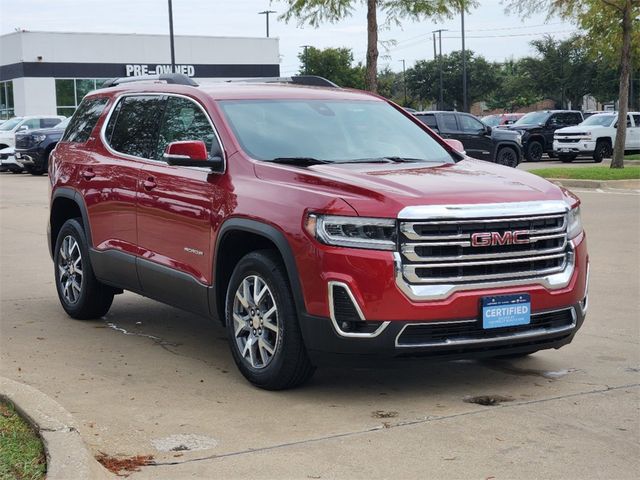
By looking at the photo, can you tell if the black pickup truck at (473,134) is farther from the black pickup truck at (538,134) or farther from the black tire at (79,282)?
the black tire at (79,282)

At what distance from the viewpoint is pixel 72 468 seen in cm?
461

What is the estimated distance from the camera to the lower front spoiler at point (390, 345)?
19.1 ft

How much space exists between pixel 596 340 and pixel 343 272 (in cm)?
271

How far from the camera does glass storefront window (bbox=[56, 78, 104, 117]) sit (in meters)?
63.2

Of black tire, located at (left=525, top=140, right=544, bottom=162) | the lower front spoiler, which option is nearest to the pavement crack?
the lower front spoiler

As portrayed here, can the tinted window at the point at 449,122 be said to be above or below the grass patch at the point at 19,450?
above

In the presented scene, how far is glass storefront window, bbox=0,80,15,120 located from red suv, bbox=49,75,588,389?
194 ft

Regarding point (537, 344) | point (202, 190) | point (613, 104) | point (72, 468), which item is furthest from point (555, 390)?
point (613, 104)

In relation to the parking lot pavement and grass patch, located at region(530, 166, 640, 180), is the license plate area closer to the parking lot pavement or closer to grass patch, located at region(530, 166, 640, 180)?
the parking lot pavement

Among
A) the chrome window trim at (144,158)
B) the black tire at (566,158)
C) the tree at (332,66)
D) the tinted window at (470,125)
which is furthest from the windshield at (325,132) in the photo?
the tree at (332,66)

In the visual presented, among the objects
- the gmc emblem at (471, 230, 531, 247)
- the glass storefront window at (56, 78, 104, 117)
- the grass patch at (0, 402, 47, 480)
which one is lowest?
the grass patch at (0, 402, 47, 480)

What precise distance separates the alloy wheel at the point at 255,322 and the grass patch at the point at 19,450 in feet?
4.83

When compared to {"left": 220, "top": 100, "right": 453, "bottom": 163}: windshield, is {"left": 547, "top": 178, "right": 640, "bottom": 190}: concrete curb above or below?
below

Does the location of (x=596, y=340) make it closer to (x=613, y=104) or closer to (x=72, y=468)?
(x=72, y=468)
